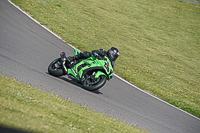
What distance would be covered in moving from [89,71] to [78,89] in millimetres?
792

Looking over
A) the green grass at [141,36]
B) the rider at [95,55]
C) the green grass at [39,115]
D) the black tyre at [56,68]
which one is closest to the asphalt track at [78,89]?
the black tyre at [56,68]

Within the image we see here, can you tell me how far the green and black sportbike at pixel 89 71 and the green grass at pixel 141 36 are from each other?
413cm

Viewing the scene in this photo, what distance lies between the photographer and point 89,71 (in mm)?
8789

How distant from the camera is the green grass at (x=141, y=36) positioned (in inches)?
550

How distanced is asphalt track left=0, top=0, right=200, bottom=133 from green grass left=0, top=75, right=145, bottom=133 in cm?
126

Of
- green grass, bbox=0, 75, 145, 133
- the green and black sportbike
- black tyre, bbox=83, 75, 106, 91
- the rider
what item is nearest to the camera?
green grass, bbox=0, 75, 145, 133

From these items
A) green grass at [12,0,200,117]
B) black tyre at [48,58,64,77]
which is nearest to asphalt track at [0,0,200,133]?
black tyre at [48,58,64,77]

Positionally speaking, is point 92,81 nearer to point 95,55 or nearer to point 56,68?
point 95,55

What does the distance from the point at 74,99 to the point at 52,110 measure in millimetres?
2257

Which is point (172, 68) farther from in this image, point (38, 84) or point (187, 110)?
point (38, 84)

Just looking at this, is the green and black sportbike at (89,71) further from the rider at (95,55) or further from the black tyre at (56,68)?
the rider at (95,55)

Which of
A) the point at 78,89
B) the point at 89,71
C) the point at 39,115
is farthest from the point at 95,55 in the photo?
the point at 39,115

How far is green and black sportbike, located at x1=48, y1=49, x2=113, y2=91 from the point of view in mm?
8477

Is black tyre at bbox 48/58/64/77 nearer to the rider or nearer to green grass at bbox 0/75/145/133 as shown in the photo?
the rider
